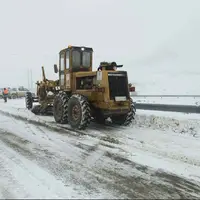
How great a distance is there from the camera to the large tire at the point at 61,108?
1055 centimetres

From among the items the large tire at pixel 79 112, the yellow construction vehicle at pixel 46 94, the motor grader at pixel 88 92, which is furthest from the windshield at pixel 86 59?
the yellow construction vehicle at pixel 46 94

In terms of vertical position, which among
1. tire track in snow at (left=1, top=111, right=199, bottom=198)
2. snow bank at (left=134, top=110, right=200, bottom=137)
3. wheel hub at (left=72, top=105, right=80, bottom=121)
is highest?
wheel hub at (left=72, top=105, right=80, bottom=121)

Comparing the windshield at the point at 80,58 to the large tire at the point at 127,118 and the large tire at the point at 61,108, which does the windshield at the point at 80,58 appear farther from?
the large tire at the point at 127,118

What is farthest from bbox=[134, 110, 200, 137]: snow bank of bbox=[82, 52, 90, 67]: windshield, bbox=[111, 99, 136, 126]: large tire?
bbox=[82, 52, 90, 67]: windshield

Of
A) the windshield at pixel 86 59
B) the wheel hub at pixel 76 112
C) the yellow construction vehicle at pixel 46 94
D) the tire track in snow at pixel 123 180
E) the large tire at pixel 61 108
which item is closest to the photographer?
the tire track in snow at pixel 123 180

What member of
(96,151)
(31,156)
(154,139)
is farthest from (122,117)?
(31,156)

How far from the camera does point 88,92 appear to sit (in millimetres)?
9773

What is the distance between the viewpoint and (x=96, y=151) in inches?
263

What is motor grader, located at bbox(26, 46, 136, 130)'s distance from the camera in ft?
30.3

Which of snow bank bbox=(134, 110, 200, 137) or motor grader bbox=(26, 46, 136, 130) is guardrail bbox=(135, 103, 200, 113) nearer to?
snow bank bbox=(134, 110, 200, 137)

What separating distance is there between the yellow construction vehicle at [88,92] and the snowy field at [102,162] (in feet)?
2.23

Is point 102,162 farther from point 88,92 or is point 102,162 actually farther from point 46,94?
point 46,94

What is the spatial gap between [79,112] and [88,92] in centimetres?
85

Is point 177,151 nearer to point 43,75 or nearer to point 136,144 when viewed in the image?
point 136,144
